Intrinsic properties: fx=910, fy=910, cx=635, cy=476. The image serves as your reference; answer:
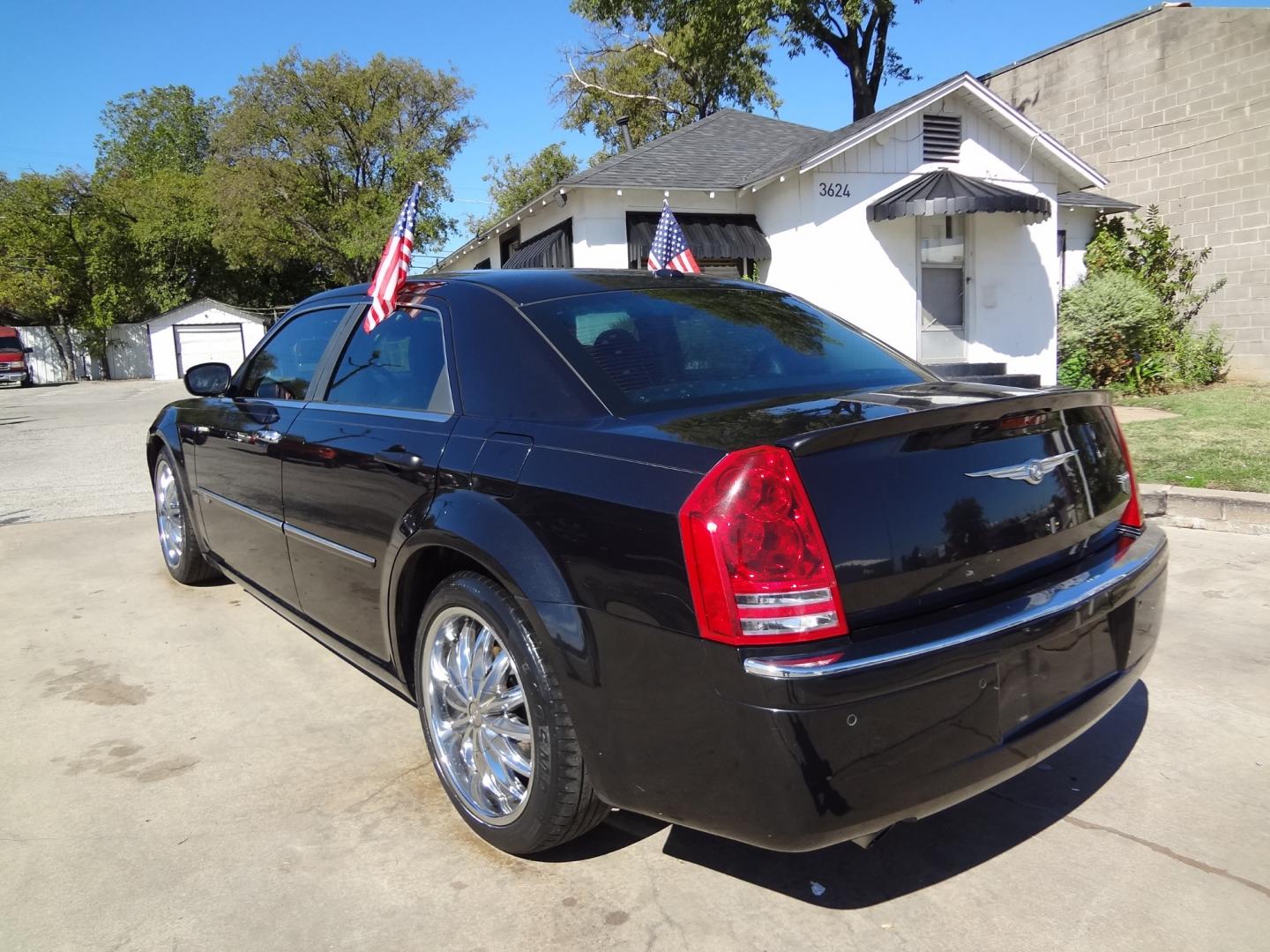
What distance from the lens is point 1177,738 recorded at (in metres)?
3.12

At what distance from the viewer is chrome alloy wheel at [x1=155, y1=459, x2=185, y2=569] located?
532 cm

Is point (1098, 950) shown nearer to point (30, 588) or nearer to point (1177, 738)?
point (1177, 738)

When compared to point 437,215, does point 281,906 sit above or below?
below

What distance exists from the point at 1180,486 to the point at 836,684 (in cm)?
578

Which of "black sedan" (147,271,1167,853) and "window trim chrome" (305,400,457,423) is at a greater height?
"window trim chrome" (305,400,457,423)

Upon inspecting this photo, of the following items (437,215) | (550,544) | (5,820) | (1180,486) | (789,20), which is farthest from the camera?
(437,215)

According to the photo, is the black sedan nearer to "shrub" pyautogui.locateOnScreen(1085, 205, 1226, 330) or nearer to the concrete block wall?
the concrete block wall

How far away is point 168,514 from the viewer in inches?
216

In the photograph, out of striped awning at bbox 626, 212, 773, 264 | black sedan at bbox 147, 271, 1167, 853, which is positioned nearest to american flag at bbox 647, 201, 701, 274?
black sedan at bbox 147, 271, 1167, 853

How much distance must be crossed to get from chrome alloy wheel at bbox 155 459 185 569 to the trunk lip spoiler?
4380 millimetres

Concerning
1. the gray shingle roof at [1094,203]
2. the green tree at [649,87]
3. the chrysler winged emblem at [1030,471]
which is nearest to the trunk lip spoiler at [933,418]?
the chrysler winged emblem at [1030,471]

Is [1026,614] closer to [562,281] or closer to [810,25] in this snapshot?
[562,281]

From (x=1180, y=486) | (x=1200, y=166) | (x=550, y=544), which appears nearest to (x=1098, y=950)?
(x=550, y=544)

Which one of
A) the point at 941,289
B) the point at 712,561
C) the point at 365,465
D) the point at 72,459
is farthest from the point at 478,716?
the point at 941,289
